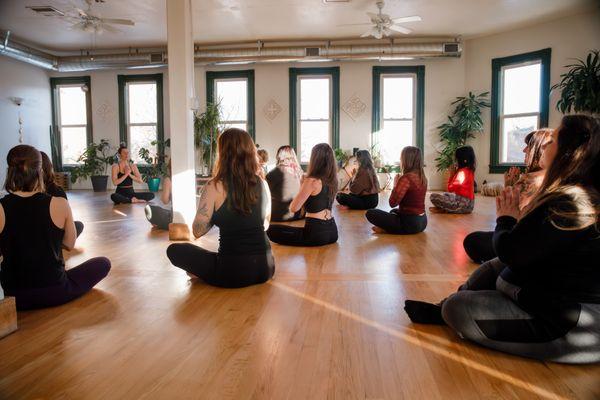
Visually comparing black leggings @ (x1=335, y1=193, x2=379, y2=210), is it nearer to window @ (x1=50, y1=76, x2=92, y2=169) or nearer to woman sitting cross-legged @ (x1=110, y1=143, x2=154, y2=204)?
woman sitting cross-legged @ (x1=110, y1=143, x2=154, y2=204)

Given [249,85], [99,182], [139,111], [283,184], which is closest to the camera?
[283,184]

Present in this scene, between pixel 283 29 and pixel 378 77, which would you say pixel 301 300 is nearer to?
pixel 283 29

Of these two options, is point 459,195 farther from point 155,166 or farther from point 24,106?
point 24,106

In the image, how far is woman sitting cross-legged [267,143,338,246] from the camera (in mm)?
4105

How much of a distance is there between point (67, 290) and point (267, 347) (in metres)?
1.29

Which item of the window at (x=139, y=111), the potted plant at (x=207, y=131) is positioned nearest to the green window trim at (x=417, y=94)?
the potted plant at (x=207, y=131)

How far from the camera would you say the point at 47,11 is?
343 inches

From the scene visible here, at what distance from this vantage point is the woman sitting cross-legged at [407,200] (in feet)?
15.4

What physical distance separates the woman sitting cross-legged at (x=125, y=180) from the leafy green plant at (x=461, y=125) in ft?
22.6

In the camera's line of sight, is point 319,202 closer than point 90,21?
Yes

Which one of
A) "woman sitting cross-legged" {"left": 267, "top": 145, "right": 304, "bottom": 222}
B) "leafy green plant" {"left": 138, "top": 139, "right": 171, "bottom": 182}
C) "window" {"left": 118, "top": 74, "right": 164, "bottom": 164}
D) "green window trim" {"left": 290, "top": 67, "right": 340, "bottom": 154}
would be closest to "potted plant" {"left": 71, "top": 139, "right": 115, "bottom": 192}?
"window" {"left": 118, "top": 74, "right": 164, "bottom": 164}

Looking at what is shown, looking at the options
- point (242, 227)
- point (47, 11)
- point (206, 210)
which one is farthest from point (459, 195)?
point (47, 11)

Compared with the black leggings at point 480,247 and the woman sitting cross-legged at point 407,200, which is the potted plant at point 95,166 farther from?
the black leggings at point 480,247

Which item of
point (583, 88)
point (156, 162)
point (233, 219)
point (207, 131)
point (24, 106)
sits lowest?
point (233, 219)
